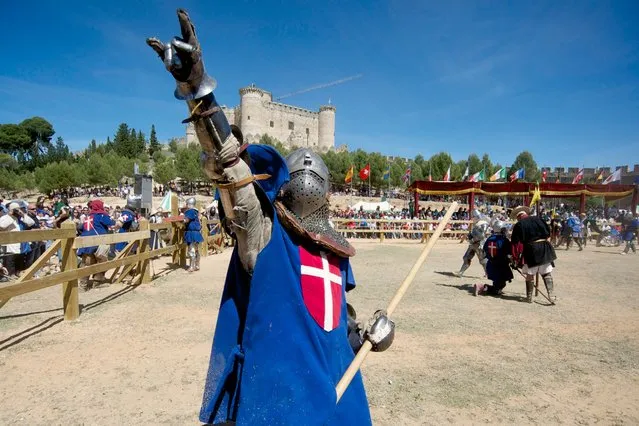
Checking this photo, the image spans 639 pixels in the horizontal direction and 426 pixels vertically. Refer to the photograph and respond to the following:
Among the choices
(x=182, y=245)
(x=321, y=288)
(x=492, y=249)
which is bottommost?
(x=182, y=245)

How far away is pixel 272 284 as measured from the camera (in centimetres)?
159

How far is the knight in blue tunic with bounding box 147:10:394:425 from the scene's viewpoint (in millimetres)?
1464

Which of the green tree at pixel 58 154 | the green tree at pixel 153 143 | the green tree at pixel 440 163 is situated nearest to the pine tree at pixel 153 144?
the green tree at pixel 153 143

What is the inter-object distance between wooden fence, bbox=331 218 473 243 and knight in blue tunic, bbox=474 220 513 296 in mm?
10122

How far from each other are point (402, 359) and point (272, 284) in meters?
3.46

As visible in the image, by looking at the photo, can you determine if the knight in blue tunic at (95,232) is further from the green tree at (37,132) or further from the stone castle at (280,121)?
the green tree at (37,132)

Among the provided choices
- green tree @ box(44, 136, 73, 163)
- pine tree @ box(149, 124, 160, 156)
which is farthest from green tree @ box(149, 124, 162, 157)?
green tree @ box(44, 136, 73, 163)

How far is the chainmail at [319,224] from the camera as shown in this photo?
1903 millimetres

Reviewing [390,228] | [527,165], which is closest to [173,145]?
[527,165]

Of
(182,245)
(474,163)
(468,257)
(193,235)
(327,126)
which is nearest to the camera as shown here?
(468,257)

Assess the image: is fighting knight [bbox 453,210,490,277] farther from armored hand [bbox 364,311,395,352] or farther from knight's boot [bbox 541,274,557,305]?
armored hand [bbox 364,311,395,352]

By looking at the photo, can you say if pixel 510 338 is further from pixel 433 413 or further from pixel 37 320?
pixel 37 320

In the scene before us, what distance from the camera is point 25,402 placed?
10.9 feet

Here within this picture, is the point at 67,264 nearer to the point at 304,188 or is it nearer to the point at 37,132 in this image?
the point at 304,188
